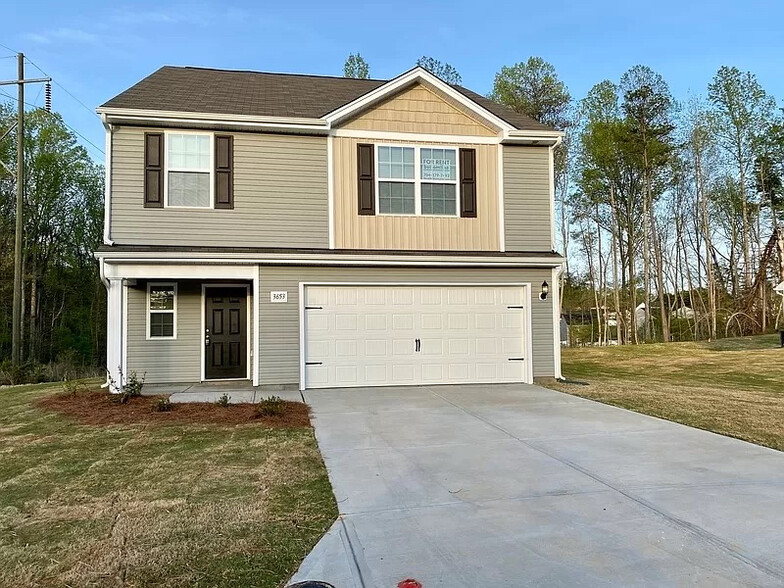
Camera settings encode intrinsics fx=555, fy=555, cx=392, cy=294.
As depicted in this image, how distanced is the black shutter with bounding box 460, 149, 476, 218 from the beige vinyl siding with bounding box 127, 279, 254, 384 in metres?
5.47

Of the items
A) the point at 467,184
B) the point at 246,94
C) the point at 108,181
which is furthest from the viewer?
the point at 246,94

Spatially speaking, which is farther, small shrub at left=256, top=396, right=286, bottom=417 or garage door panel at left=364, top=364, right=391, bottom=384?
garage door panel at left=364, top=364, right=391, bottom=384

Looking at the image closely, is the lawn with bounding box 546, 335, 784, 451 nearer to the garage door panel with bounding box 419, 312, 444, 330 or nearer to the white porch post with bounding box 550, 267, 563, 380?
the white porch post with bounding box 550, 267, 563, 380

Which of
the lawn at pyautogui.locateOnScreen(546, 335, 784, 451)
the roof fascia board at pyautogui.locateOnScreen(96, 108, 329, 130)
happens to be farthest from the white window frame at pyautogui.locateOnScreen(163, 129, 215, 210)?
the lawn at pyautogui.locateOnScreen(546, 335, 784, 451)

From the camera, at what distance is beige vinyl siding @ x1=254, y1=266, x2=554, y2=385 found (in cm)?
997

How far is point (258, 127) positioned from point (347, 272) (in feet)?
10.3

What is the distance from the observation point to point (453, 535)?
3588mm

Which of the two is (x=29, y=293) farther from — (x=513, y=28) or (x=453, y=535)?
(x=453, y=535)

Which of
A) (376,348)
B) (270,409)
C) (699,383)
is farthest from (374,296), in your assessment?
(699,383)

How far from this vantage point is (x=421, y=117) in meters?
11.0

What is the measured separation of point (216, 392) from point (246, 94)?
6.20m

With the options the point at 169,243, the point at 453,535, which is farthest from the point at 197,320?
the point at 453,535

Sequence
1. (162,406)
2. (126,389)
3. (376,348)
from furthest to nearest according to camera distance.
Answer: (376,348) < (126,389) < (162,406)

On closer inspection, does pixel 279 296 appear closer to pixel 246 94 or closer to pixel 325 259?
pixel 325 259
